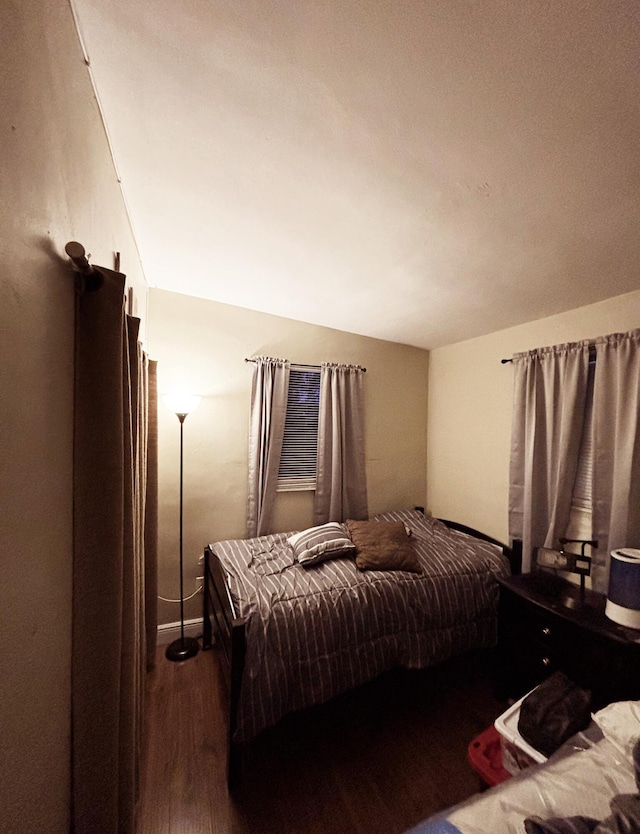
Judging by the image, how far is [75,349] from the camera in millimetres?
837

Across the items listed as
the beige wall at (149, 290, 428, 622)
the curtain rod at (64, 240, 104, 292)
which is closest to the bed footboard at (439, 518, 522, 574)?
the beige wall at (149, 290, 428, 622)

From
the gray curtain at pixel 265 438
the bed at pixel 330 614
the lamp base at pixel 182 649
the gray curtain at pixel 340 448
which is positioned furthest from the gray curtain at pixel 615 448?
the lamp base at pixel 182 649

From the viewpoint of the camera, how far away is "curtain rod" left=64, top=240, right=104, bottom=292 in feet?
2.34

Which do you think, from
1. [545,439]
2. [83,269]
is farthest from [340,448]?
[83,269]

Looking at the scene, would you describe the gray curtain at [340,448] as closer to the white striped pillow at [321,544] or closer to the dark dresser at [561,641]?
the white striped pillow at [321,544]

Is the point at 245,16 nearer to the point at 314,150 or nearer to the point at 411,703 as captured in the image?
the point at 314,150

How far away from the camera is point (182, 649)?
2342 mm

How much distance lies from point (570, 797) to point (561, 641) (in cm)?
101

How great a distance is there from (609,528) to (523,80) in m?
2.14

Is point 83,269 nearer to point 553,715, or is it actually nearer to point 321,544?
point 321,544

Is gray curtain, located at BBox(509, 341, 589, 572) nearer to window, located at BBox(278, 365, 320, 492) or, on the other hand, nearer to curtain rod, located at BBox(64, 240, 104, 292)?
window, located at BBox(278, 365, 320, 492)

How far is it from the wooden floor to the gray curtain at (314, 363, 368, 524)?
1300 mm

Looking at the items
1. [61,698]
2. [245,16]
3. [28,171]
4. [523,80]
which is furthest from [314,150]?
[61,698]

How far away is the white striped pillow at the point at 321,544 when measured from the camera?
2150 millimetres
